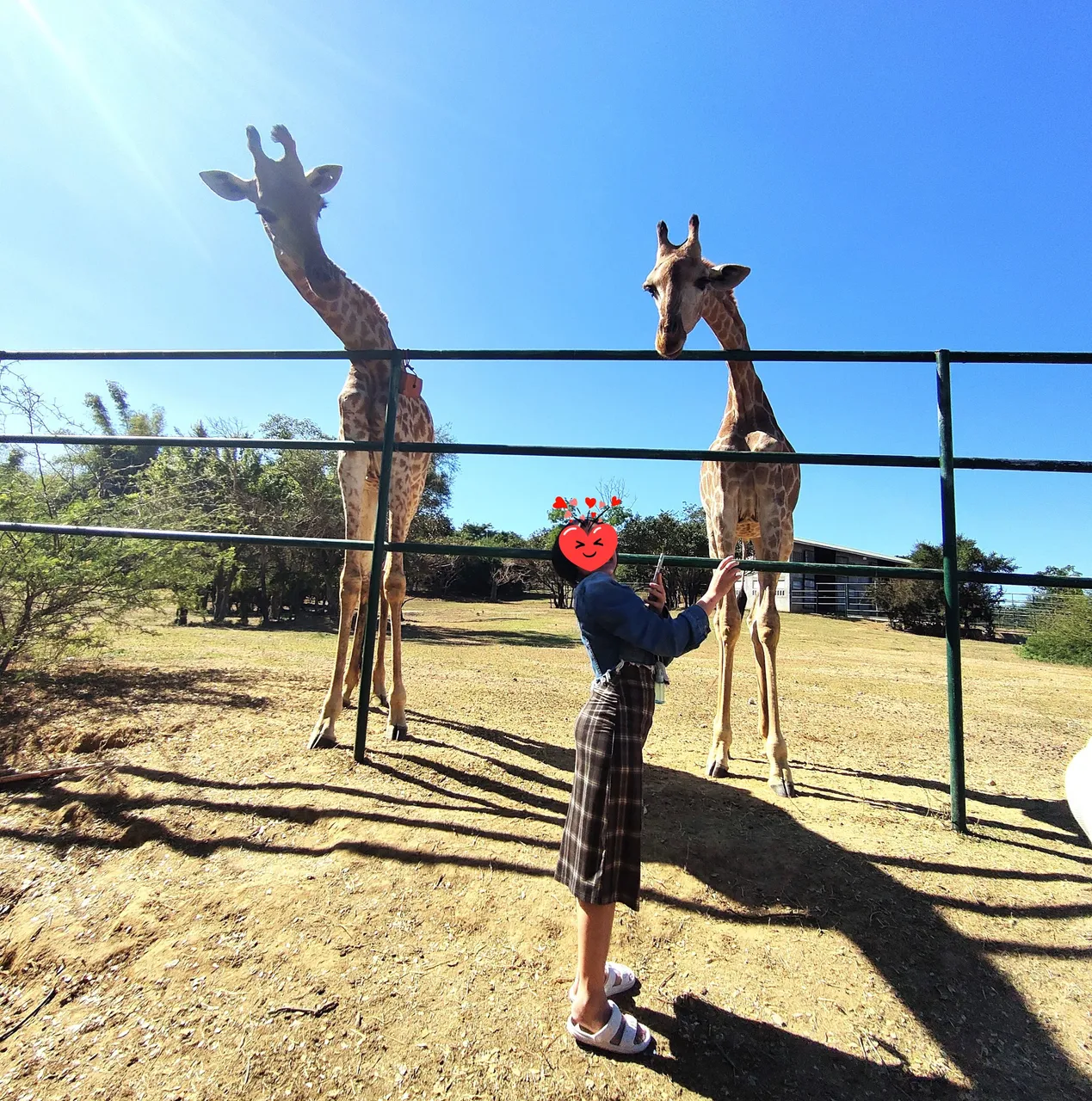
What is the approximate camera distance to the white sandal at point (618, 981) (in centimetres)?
157

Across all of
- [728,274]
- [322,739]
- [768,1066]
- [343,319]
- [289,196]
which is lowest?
[768,1066]

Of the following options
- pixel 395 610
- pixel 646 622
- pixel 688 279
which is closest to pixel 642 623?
pixel 646 622

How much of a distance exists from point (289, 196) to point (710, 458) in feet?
11.9

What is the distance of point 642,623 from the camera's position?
1.55 m

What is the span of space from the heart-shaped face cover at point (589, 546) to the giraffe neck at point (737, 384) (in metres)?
2.75

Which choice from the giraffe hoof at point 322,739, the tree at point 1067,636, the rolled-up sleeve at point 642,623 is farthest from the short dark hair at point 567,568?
the tree at point 1067,636

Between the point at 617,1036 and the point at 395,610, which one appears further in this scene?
the point at 395,610

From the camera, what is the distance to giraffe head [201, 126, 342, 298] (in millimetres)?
4090

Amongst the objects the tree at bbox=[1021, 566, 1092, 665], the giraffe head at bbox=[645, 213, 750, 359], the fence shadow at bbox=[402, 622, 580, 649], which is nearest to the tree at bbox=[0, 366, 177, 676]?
the giraffe head at bbox=[645, 213, 750, 359]

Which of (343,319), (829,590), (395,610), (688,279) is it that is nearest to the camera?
(688,279)

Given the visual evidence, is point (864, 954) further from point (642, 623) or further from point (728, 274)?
point (728, 274)

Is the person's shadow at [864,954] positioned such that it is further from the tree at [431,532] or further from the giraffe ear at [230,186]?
the tree at [431,532]

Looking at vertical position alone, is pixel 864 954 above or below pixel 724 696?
below

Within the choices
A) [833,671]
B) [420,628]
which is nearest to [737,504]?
[833,671]
